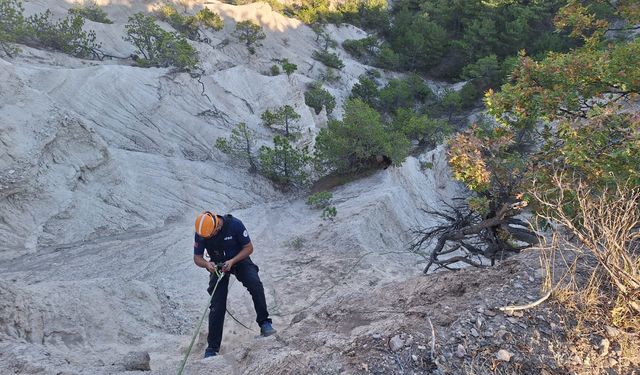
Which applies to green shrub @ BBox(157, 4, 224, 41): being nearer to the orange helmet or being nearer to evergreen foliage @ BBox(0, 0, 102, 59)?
evergreen foliage @ BBox(0, 0, 102, 59)

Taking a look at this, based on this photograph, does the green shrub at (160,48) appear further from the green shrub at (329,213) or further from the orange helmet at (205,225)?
the orange helmet at (205,225)

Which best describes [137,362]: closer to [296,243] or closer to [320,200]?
[296,243]

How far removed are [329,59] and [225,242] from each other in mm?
26925

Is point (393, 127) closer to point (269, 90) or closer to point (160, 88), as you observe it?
point (269, 90)

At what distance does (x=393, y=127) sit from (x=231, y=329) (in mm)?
14919

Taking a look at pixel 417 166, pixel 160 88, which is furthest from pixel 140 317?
pixel 417 166

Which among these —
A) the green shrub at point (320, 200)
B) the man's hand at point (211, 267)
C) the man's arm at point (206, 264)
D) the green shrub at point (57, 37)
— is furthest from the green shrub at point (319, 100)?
the man's hand at point (211, 267)

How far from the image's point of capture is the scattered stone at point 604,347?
3.39 metres

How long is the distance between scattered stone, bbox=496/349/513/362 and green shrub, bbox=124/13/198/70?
16.5m

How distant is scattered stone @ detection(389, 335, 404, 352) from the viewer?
3568 mm

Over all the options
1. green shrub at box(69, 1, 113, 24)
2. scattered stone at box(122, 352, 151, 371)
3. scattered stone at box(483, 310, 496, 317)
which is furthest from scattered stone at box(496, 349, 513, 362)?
green shrub at box(69, 1, 113, 24)

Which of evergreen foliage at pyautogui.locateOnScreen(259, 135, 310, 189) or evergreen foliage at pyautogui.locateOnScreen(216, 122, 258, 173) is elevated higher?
evergreen foliage at pyautogui.locateOnScreen(216, 122, 258, 173)

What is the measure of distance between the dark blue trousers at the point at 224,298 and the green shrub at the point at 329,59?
1049 inches

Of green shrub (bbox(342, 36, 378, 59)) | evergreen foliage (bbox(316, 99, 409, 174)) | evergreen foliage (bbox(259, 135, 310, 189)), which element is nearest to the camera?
evergreen foliage (bbox(316, 99, 409, 174))
